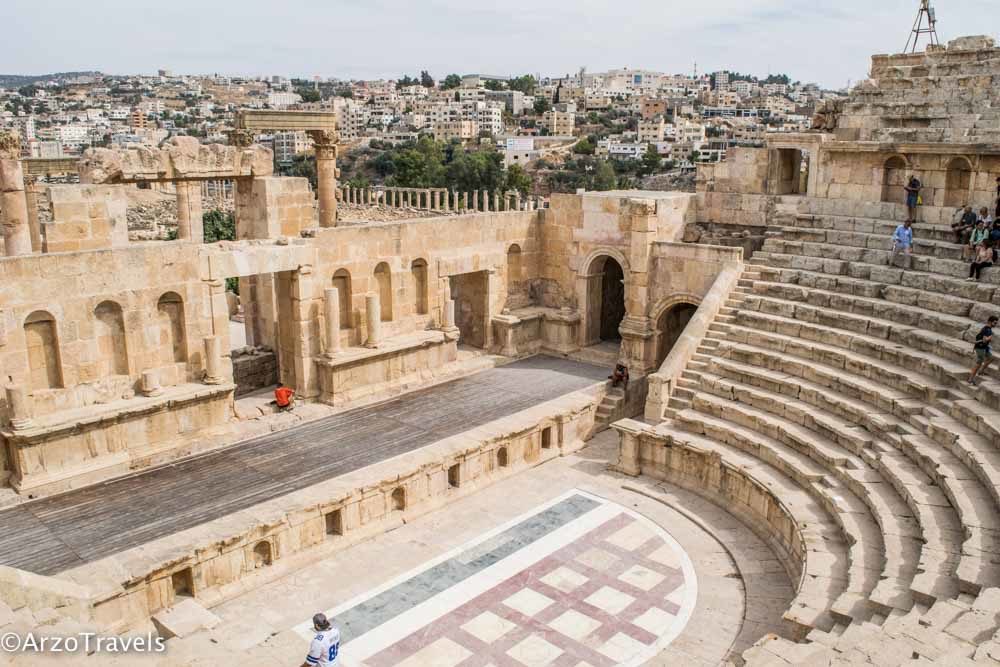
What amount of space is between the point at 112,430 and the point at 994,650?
13.1 metres

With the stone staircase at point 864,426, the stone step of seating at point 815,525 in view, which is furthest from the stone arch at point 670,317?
the stone step of seating at point 815,525

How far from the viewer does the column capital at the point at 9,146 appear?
16094 millimetres

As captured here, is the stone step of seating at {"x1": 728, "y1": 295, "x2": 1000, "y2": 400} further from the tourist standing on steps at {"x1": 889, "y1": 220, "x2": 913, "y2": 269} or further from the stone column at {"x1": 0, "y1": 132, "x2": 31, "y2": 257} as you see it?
the stone column at {"x1": 0, "y1": 132, "x2": 31, "y2": 257}

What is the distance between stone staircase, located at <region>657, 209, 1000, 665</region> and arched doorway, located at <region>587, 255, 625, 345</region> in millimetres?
4436

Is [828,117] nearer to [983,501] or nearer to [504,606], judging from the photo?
[983,501]

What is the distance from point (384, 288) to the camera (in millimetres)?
19203

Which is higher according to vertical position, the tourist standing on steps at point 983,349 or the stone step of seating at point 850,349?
the tourist standing on steps at point 983,349

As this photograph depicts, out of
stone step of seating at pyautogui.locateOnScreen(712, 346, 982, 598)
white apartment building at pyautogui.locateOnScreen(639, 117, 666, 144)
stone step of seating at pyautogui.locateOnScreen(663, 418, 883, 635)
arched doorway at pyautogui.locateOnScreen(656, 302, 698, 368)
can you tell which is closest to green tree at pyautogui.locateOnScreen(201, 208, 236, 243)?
arched doorway at pyautogui.locateOnScreen(656, 302, 698, 368)

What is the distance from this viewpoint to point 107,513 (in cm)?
1275

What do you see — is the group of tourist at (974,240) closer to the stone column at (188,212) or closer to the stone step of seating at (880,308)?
the stone step of seating at (880,308)

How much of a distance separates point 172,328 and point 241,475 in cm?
328

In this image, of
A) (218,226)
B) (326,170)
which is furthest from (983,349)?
(218,226)

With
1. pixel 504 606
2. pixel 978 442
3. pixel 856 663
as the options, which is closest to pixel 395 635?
pixel 504 606

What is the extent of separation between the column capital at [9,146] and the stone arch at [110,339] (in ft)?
14.6
